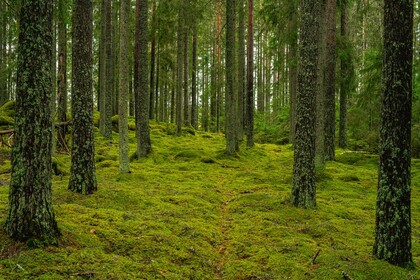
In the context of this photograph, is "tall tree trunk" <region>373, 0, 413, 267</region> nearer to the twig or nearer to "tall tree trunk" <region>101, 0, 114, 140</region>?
the twig

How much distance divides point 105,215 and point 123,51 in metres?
4.74

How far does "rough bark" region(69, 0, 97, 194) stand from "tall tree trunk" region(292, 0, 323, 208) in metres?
4.13

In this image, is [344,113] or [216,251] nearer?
[216,251]

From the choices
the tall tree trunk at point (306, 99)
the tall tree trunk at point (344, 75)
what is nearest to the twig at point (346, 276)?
the tall tree trunk at point (306, 99)

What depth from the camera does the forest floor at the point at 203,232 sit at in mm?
4141

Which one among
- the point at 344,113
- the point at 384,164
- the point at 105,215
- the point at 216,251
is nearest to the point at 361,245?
the point at 384,164

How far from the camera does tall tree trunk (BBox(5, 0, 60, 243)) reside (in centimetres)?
391

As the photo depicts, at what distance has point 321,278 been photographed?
4355 mm

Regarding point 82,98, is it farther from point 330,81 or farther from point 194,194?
point 330,81

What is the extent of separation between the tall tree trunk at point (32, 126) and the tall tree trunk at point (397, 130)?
4.05m

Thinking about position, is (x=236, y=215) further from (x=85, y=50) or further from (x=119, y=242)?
(x=85, y=50)

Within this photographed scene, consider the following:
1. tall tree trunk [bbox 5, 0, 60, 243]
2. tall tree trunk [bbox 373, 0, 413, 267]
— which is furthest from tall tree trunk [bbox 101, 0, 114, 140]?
tall tree trunk [bbox 373, 0, 413, 267]

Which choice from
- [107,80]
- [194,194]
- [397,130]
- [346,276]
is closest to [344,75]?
[194,194]

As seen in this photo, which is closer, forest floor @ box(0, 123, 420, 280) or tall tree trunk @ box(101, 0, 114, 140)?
forest floor @ box(0, 123, 420, 280)
